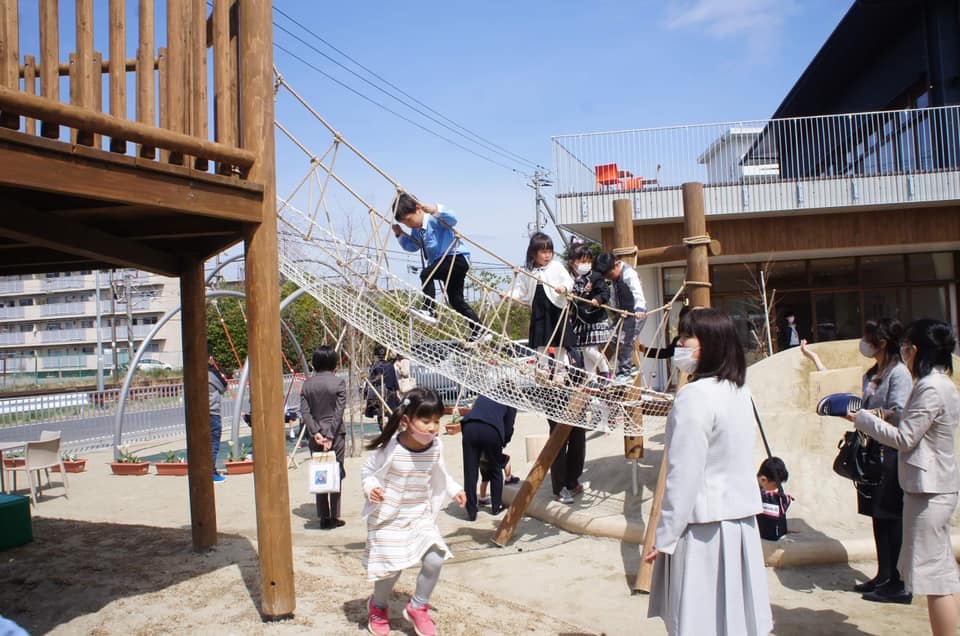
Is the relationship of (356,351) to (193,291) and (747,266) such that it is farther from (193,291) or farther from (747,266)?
(747,266)

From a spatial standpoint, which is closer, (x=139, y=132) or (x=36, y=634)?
(x=139, y=132)

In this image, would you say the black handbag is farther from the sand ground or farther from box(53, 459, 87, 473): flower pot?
box(53, 459, 87, 473): flower pot

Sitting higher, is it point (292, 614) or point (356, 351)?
point (356, 351)

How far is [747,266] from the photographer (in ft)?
43.5

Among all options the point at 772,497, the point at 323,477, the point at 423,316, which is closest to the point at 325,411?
the point at 323,477

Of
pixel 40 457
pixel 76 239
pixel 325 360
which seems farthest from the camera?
pixel 40 457

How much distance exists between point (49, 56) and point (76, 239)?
1.14 m

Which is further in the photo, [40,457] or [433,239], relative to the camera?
[40,457]

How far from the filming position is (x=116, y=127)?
293cm

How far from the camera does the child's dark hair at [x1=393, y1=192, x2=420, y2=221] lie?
4620mm

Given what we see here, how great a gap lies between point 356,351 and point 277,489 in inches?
292

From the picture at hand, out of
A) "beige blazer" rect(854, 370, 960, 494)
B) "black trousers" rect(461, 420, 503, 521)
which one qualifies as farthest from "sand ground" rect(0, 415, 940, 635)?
"beige blazer" rect(854, 370, 960, 494)

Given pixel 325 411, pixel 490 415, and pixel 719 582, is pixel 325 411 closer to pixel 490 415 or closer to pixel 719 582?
pixel 490 415

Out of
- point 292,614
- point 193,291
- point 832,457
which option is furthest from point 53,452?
point 832,457
